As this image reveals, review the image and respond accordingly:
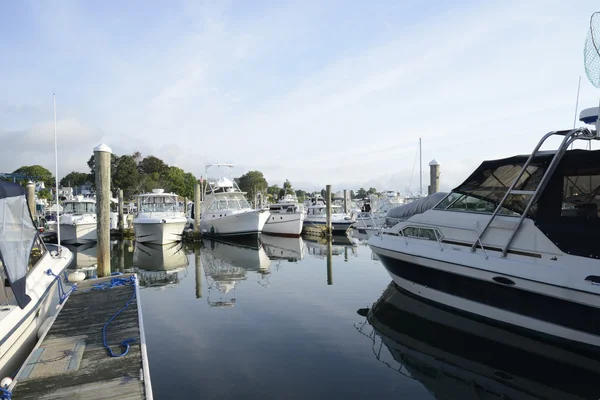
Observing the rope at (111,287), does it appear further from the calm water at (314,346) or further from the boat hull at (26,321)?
the boat hull at (26,321)

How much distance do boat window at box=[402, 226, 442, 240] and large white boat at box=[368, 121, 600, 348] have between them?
56 millimetres

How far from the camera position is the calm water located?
17.1 feet

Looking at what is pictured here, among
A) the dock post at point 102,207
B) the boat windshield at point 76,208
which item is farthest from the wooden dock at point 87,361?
the boat windshield at point 76,208

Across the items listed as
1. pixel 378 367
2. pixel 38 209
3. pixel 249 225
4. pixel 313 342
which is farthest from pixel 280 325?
pixel 38 209

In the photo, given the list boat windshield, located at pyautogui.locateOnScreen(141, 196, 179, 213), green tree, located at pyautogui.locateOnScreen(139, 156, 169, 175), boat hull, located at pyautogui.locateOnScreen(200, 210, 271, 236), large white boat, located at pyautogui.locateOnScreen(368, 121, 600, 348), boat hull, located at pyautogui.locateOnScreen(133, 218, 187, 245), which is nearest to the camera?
large white boat, located at pyautogui.locateOnScreen(368, 121, 600, 348)

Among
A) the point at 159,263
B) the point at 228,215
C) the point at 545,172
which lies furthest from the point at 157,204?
the point at 545,172

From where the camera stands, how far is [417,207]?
10.2 m

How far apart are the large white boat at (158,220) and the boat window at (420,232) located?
1605 cm

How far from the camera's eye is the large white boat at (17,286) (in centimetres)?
477

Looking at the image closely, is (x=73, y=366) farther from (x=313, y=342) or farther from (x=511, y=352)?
(x=511, y=352)

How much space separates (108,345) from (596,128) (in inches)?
326

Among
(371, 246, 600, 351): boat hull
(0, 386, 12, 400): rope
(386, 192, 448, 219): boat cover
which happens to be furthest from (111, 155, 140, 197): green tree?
(0, 386, 12, 400): rope

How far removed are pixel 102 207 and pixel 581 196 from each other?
10423mm

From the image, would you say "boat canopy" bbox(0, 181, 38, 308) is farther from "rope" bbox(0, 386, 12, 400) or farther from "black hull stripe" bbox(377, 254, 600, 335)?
"black hull stripe" bbox(377, 254, 600, 335)
